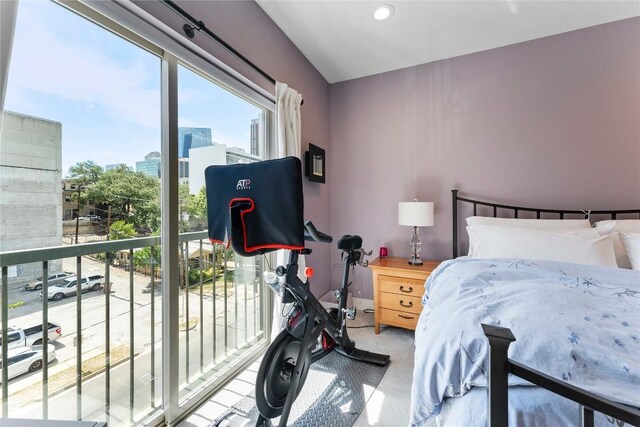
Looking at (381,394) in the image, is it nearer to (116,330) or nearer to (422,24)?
(116,330)

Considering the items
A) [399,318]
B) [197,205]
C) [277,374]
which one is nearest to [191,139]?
[197,205]

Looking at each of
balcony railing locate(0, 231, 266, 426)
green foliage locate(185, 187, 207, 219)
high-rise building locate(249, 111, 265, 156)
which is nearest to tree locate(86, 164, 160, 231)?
balcony railing locate(0, 231, 266, 426)

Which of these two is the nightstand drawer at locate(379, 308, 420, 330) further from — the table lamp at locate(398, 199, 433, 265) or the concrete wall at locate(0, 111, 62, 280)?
the concrete wall at locate(0, 111, 62, 280)

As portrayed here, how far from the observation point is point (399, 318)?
7.87ft

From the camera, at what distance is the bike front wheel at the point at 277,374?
1271mm

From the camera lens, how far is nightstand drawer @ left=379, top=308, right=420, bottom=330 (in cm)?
235

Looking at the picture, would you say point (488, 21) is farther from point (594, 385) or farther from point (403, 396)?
point (403, 396)

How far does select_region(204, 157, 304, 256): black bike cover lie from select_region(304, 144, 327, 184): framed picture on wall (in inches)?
55.7

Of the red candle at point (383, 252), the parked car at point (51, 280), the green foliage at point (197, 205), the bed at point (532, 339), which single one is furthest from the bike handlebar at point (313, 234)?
the red candle at point (383, 252)

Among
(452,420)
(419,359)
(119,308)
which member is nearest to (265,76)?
(119,308)

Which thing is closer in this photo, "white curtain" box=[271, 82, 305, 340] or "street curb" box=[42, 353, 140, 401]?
"street curb" box=[42, 353, 140, 401]

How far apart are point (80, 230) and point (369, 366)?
6.42 ft

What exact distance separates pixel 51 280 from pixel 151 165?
2.23 ft

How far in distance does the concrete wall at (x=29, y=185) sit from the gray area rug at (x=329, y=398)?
1198 millimetres
